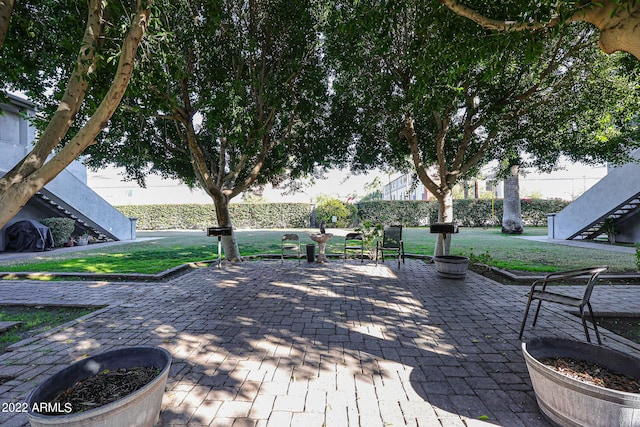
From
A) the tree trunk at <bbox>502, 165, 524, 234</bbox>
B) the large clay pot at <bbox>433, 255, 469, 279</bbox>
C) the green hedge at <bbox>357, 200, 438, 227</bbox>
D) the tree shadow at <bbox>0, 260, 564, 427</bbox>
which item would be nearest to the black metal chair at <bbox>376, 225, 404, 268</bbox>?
the large clay pot at <bbox>433, 255, 469, 279</bbox>

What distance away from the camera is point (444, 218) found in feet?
25.9

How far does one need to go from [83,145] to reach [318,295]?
3987 mm

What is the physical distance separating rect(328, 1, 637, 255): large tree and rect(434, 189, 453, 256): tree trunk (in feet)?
0.10

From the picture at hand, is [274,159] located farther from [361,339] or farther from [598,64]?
[598,64]

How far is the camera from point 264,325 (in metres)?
3.81

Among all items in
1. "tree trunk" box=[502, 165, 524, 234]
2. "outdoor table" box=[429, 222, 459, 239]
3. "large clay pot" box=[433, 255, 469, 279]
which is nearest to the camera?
"large clay pot" box=[433, 255, 469, 279]

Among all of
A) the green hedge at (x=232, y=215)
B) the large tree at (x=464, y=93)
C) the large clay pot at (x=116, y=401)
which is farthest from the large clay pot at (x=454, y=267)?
the green hedge at (x=232, y=215)

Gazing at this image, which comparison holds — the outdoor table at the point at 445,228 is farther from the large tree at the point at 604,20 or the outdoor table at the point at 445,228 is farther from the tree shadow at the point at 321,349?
the large tree at the point at 604,20

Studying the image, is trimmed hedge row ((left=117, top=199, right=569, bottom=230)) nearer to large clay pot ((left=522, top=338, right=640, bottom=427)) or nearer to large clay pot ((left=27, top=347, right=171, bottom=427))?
large clay pot ((left=522, top=338, right=640, bottom=427))

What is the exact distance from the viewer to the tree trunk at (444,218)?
24.7ft

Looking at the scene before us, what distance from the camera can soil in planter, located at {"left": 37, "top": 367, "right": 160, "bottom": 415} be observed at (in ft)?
5.49

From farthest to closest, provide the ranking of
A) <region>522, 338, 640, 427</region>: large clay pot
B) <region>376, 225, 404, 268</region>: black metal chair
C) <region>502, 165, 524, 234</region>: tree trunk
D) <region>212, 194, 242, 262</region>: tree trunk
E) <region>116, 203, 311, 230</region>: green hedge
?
1. <region>116, 203, 311, 230</region>: green hedge
2. <region>502, 165, 524, 234</region>: tree trunk
3. <region>212, 194, 242, 262</region>: tree trunk
4. <region>376, 225, 404, 268</region>: black metal chair
5. <region>522, 338, 640, 427</region>: large clay pot

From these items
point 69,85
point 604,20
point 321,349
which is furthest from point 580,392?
point 69,85

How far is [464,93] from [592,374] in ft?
20.5
